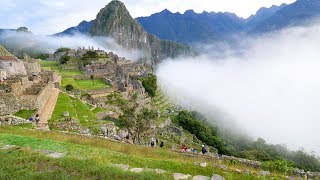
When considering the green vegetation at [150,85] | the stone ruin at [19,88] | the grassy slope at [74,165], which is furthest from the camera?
the green vegetation at [150,85]

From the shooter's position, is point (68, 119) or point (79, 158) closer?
point (79, 158)

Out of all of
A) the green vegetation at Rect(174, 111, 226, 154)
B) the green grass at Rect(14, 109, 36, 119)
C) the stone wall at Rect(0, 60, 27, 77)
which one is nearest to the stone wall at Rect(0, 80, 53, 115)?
the green grass at Rect(14, 109, 36, 119)

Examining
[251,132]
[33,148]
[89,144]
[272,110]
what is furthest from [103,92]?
[272,110]

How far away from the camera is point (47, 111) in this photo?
34.6m

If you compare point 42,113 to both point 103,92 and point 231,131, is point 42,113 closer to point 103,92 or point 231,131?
point 103,92

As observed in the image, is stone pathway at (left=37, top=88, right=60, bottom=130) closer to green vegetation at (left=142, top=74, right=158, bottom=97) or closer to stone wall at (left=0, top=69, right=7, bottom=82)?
stone wall at (left=0, top=69, right=7, bottom=82)

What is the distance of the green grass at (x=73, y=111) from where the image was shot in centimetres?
3524

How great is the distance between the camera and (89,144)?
20.9m

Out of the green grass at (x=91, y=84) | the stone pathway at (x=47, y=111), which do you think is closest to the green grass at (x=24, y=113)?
the stone pathway at (x=47, y=111)

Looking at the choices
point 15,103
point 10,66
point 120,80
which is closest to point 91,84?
point 120,80

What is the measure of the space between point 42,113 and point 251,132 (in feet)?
298

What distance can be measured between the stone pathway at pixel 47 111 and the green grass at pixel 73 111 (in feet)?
1.34

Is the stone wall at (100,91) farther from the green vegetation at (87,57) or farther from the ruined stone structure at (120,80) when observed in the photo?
the green vegetation at (87,57)

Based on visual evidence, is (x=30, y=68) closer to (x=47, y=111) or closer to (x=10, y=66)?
(x=10, y=66)
